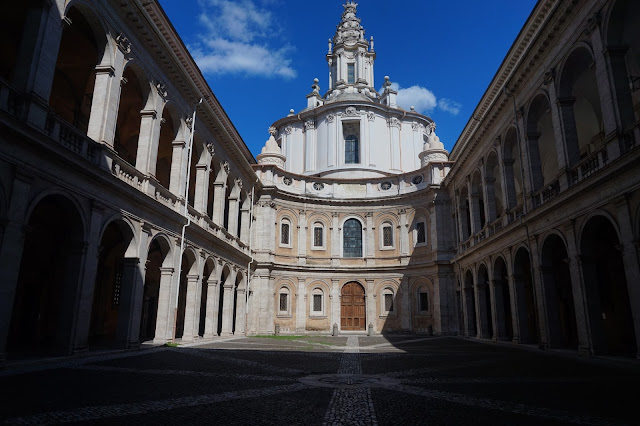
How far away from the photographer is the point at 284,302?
3588 cm

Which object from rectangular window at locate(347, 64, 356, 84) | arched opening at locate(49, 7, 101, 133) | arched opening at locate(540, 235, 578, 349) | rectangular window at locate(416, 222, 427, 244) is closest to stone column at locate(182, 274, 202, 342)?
arched opening at locate(49, 7, 101, 133)

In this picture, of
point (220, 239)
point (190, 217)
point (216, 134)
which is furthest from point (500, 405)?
point (216, 134)

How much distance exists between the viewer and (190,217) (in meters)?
21.4

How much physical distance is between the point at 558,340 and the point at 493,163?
36.9ft

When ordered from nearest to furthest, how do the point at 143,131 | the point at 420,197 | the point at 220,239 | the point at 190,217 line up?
1. the point at 143,131
2. the point at 190,217
3. the point at 220,239
4. the point at 420,197

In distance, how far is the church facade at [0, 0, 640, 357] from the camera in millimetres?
12648

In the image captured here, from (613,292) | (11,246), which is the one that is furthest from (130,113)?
(613,292)

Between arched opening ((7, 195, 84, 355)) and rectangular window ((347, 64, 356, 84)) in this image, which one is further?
rectangular window ((347, 64, 356, 84))

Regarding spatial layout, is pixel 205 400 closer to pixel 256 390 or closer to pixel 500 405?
pixel 256 390

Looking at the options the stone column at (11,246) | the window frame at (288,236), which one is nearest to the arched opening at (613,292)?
the stone column at (11,246)

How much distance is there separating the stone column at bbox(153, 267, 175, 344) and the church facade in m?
0.10

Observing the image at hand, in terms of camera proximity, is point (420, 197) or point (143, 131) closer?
point (143, 131)

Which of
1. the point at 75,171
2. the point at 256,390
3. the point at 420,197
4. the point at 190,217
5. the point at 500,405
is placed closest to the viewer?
the point at 500,405

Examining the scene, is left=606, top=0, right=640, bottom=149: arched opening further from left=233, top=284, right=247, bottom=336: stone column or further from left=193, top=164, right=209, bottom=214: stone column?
left=233, top=284, right=247, bottom=336: stone column
